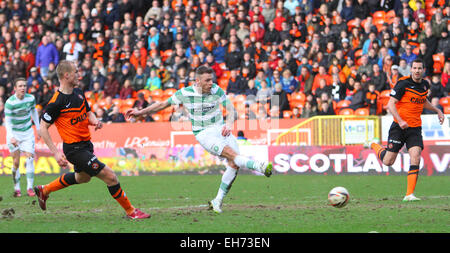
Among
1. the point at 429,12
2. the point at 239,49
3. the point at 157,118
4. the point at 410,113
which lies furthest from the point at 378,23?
the point at 410,113

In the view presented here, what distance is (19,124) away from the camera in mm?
14656

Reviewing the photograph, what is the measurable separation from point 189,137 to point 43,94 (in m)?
6.80

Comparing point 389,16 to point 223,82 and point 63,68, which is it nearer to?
point 223,82

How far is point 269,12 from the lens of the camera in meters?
25.5

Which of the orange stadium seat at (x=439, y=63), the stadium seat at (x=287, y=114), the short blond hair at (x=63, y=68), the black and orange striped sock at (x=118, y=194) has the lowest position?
the black and orange striped sock at (x=118, y=194)

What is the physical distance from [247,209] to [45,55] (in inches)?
715

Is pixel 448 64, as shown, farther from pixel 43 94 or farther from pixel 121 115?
pixel 43 94

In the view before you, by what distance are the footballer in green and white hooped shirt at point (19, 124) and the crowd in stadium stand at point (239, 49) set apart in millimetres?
7549

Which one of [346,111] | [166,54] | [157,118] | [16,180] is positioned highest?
[166,54]

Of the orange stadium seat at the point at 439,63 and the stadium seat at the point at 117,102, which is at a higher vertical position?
the orange stadium seat at the point at 439,63

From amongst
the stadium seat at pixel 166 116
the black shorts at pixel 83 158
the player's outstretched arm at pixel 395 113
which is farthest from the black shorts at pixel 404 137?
the stadium seat at pixel 166 116

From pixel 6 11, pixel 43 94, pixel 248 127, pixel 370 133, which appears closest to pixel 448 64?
pixel 370 133

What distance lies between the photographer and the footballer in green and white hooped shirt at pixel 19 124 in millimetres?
14250

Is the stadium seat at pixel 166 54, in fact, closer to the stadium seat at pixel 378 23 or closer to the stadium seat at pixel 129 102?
the stadium seat at pixel 129 102
